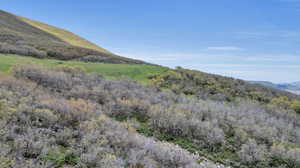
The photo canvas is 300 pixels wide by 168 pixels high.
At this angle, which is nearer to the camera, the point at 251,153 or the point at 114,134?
the point at 114,134

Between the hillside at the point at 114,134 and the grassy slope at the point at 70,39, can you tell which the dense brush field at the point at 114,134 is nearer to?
the hillside at the point at 114,134

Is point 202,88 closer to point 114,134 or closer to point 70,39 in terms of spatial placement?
point 114,134

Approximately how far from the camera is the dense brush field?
3.92m

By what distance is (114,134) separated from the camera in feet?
16.0

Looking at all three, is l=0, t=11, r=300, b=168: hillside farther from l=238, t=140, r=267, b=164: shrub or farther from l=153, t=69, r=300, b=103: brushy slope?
l=153, t=69, r=300, b=103: brushy slope

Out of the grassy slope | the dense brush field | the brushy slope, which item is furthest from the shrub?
the grassy slope

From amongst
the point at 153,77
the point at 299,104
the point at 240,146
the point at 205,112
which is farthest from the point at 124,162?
the point at 299,104

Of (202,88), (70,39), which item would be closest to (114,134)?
(202,88)

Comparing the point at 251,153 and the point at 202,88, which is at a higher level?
the point at 202,88

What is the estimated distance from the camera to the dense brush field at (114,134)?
3920 mm

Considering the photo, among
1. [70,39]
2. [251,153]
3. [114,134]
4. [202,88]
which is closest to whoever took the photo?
[114,134]

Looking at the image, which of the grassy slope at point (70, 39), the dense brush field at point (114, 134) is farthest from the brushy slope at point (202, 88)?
the grassy slope at point (70, 39)

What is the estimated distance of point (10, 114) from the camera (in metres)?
4.74

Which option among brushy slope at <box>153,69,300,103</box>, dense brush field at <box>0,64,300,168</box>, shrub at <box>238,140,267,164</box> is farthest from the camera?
brushy slope at <box>153,69,300,103</box>
